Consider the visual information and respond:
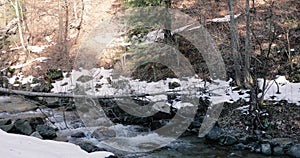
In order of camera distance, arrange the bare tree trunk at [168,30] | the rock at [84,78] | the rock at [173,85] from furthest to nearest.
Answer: the rock at [84,78] → the bare tree trunk at [168,30] → the rock at [173,85]

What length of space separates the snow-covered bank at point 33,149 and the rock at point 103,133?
392cm

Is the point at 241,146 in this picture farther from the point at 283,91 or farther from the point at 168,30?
the point at 168,30

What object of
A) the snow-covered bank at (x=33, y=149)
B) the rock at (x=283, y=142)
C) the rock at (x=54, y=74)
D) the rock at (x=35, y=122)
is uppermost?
the rock at (x=54, y=74)

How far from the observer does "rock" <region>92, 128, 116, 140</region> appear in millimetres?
8813

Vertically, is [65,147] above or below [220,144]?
above

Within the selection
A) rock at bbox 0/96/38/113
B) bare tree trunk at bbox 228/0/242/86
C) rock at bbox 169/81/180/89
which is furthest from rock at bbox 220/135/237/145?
rock at bbox 0/96/38/113

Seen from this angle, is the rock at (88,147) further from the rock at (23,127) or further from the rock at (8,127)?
the rock at (8,127)

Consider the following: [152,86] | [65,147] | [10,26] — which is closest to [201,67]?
[152,86]

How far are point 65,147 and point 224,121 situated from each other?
5332mm

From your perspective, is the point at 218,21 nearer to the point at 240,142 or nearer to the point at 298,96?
the point at 298,96

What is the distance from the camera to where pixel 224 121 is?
8.93 metres

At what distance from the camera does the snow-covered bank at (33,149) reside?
3873 millimetres

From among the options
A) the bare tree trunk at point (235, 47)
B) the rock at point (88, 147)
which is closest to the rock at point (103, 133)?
the rock at point (88, 147)

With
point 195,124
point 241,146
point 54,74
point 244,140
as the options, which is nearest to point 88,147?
point 195,124
